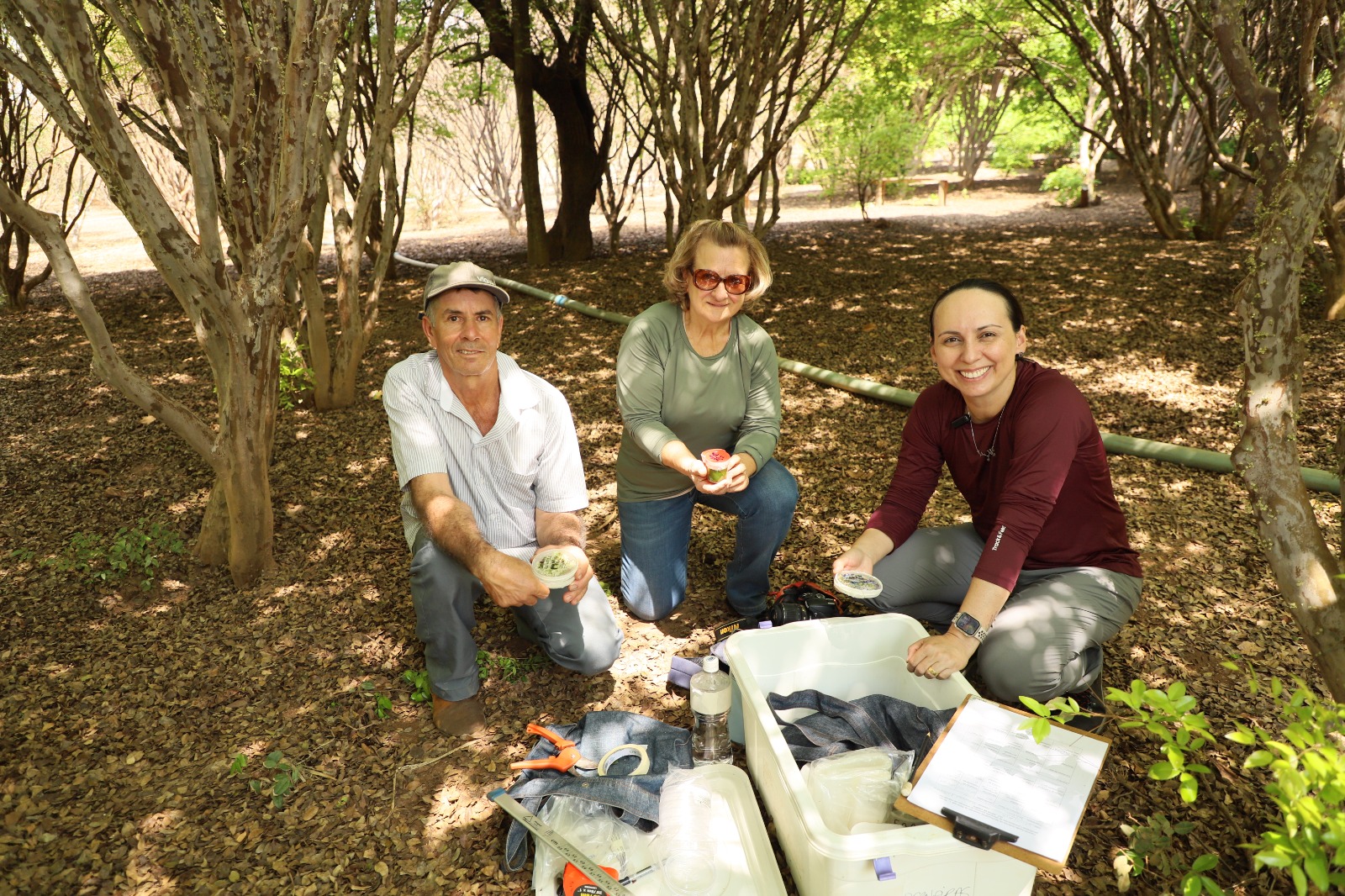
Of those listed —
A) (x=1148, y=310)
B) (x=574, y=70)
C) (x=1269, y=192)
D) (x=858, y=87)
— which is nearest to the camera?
(x=1269, y=192)

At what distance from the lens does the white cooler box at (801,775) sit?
172cm

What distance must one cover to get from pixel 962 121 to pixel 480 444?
21053 millimetres

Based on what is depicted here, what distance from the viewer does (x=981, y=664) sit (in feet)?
8.39

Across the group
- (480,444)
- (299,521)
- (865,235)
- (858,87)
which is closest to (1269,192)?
(480,444)

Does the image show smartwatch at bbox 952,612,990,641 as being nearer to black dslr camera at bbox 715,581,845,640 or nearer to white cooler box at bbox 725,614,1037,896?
white cooler box at bbox 725,614,1037,896

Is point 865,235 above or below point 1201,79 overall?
below

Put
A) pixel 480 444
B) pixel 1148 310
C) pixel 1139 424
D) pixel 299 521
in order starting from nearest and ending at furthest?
pixel 480 444
pixel 299 521
pixel 1139 424
pixel 1148 310

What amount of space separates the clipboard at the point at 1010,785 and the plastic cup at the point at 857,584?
565 mm

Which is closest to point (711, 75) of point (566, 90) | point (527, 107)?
point (527, 107)

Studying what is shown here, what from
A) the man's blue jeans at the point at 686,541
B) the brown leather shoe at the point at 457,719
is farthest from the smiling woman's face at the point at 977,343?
the brown leather shoe at the point at 457,719

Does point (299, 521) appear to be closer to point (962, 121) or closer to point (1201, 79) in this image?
point (1201, 79)

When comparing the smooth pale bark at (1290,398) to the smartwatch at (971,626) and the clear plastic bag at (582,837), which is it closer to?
the smartwatch at (971,626)

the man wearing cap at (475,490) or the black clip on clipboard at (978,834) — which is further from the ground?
the man wearing cap at (475,490)

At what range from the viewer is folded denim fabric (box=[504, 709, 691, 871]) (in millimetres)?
2217
